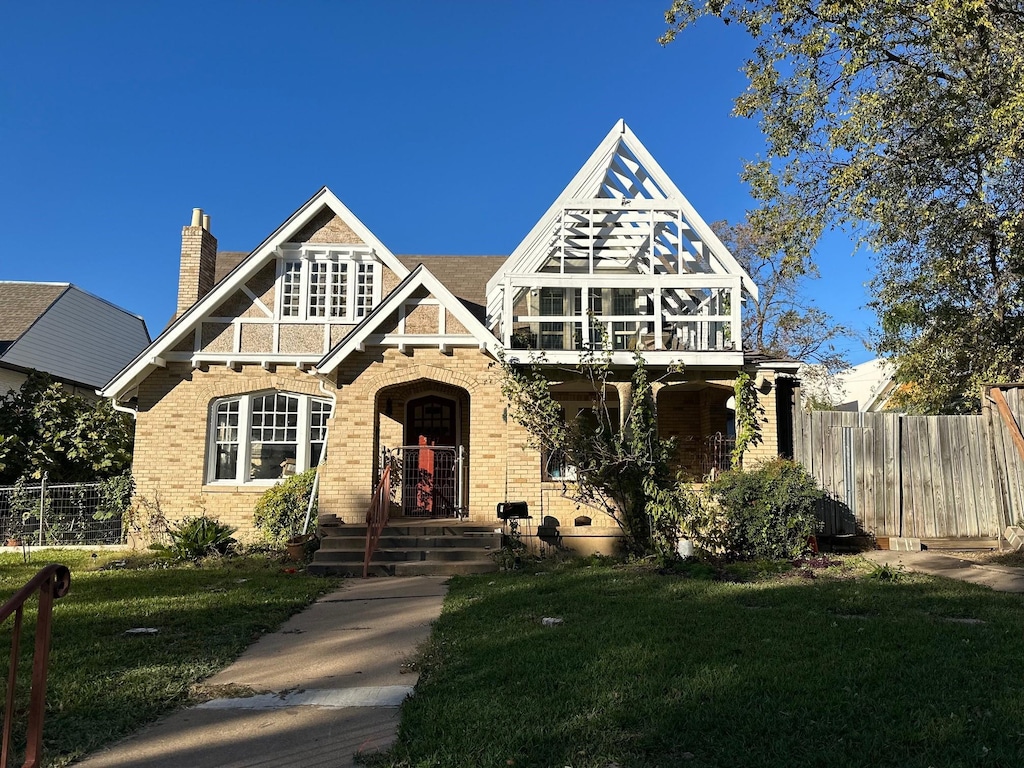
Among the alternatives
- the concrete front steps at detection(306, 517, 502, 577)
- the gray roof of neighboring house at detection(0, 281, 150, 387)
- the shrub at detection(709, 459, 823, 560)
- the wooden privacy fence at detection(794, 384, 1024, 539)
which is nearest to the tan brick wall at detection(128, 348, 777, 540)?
the concrete front steps at detection(306, 517, 502, 577)

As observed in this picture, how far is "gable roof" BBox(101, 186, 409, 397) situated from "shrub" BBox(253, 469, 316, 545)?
3.75 m

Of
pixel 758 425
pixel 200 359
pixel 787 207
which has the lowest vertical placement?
pixel 758 425

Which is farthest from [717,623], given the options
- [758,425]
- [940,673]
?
[758,425]

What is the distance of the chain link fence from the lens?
14742mm

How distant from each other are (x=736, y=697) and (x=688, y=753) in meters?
0.90

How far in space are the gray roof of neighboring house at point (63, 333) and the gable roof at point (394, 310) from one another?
42.1 feet

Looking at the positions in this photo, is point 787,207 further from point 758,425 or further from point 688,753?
point 688,753

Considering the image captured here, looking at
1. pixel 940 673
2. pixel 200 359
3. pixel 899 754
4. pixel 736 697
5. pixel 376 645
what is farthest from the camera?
pixel 200 359

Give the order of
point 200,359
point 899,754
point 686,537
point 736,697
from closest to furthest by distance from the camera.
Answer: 1. point 899,754
2. point 736,697
3. point 686,537
4. point 200,359

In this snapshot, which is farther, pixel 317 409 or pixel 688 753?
pixel 317 409

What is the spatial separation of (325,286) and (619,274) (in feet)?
20.6

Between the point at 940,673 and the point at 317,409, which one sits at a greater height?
the point at 317,409

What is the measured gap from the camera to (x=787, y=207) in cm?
1402

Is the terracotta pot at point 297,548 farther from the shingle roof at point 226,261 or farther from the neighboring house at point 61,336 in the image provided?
the neighboring house at point 61,336
